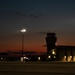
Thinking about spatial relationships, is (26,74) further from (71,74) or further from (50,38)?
(50,38)

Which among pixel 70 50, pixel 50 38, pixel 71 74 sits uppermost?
pixel 50 38

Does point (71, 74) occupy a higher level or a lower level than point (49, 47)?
lower

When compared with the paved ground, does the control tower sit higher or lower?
higher

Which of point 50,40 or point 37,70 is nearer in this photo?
point 37,70

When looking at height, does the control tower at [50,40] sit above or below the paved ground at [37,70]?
above

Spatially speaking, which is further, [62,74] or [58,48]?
[58,48]

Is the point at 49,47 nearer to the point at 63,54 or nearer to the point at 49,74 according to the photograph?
the point at 63,54

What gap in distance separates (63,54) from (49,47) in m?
69.7

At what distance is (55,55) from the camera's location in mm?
109750

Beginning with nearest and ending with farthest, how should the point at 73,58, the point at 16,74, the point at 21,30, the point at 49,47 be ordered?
the point at 16,74 → the point at 21,30 → the point at 73,58 → the point at 49,47

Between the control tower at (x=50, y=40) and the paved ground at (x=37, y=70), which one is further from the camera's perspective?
the control tower at (x=50, y=40)

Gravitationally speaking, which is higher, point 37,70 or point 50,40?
point 50,40

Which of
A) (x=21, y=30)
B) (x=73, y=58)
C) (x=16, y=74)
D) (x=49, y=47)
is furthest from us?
(x=49, y=47)

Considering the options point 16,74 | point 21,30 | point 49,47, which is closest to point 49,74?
point 16,74
